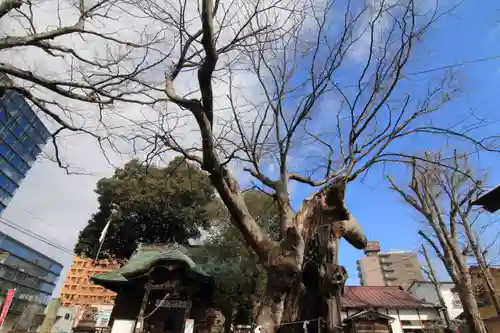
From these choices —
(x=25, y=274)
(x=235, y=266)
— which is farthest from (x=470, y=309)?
(x=25, y=274)

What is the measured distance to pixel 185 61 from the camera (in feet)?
16.5

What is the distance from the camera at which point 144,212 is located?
2105 cm

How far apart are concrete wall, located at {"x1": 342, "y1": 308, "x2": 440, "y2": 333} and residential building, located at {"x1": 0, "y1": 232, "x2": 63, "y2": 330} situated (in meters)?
31.2

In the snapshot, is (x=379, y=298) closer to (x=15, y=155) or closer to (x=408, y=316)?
(x=408, y=316)

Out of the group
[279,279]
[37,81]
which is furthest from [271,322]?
[37,81]

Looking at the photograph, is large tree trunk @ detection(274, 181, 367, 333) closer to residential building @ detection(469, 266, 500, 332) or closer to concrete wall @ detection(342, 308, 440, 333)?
concrete wall @ detection(342, 308, 440, 333)

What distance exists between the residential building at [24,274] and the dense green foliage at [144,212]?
13.8 metres

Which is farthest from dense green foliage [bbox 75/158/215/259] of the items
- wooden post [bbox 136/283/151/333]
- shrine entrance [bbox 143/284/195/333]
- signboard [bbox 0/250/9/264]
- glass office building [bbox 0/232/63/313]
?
signboard [bbox 0/250/9/264]

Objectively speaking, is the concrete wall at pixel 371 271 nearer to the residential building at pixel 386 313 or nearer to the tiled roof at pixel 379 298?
the tiled roof at pixel 379 298

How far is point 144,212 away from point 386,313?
1780cm

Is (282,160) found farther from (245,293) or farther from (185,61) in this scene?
(245,293)

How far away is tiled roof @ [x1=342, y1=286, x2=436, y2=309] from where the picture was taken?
18656 mm

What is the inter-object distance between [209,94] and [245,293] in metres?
10.7

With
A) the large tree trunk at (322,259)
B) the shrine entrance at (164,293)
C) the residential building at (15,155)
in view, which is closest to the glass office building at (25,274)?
the residential building at (15,155)
